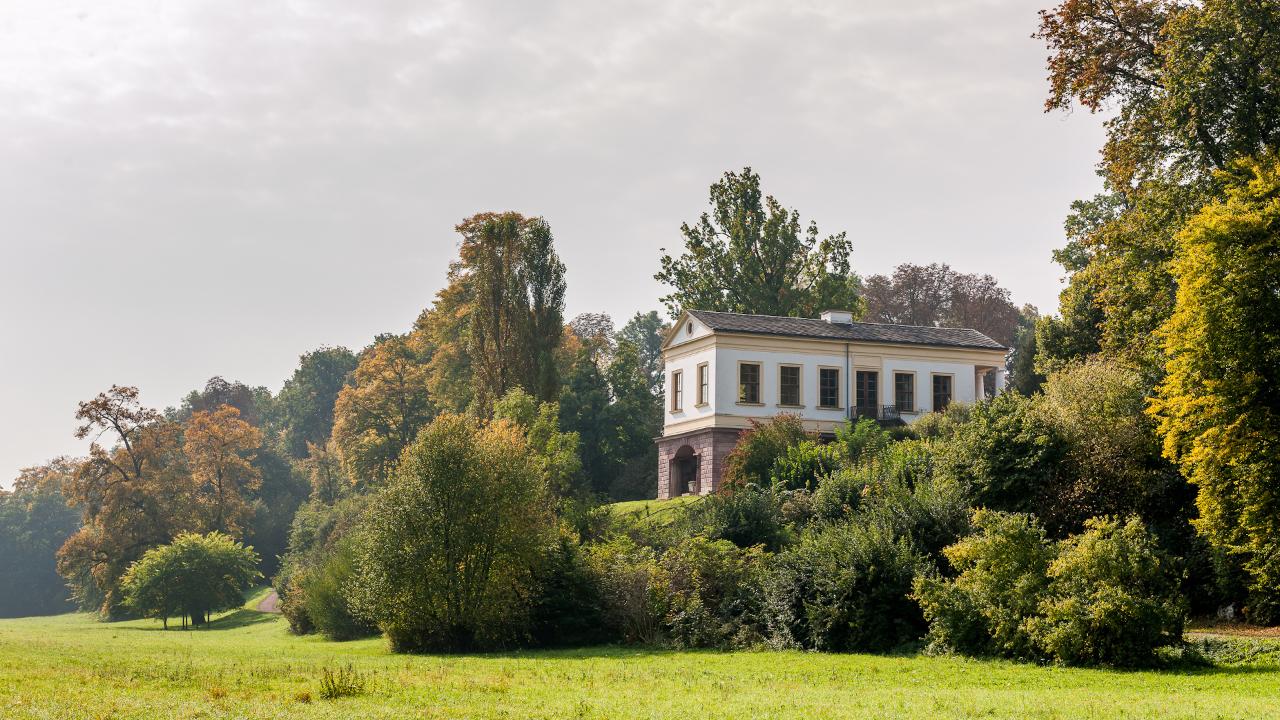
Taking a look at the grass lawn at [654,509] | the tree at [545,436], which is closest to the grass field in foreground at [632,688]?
the grass lawn at [654,509]

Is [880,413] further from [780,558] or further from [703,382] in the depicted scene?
[780,558]

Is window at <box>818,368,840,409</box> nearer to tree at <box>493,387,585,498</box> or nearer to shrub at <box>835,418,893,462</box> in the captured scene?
shrub at <box>835,418,893,462</box>

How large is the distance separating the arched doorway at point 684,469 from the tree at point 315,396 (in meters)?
60.5

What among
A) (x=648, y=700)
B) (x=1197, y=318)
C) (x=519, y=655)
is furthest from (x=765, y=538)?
(x=648, y=700)

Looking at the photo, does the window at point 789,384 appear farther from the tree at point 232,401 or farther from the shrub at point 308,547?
the tree at point 232,401

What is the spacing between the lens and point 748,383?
49.1 m

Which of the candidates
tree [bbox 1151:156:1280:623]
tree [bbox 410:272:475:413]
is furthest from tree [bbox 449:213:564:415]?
tree [bbox 1151:156:1280:623]

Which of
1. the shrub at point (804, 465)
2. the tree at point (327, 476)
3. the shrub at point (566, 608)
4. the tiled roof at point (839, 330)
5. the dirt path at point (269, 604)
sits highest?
the tiled roof at point (839, 330)

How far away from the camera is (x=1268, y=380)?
23.2 meters

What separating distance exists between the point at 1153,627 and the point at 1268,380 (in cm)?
630

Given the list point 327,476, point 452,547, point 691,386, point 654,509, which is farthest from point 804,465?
point 327,476

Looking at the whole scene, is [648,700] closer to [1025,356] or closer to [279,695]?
[279,695]

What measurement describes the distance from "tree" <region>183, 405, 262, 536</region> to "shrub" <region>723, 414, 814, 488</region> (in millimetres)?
37734

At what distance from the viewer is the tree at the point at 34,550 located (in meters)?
96.1
